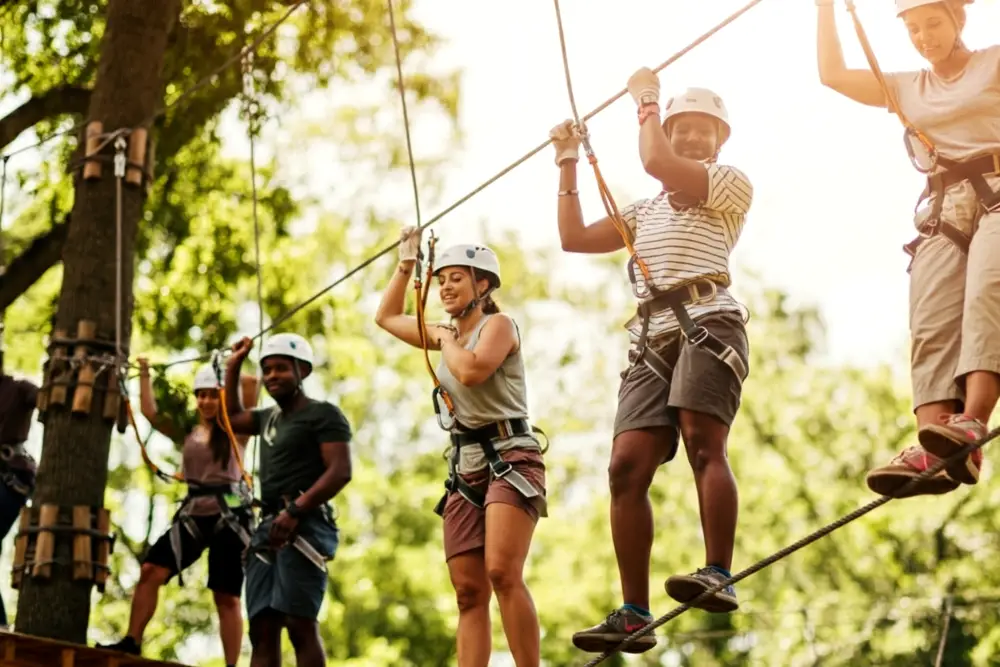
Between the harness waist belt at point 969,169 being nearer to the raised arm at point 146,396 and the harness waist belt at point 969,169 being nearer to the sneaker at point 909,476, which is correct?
the sneaker at point 909,476

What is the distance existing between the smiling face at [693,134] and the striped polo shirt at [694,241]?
96 mm

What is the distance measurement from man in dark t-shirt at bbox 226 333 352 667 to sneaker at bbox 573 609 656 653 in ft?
6.01

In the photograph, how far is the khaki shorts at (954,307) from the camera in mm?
3742

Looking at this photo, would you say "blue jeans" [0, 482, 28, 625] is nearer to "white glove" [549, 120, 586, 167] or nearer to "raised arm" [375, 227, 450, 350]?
"raised arm" [375, 227, 450, 350]

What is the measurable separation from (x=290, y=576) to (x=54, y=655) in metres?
0.96

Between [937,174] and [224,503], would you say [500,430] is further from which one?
[224,503]

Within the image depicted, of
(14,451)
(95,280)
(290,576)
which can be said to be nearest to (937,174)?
(290,576)

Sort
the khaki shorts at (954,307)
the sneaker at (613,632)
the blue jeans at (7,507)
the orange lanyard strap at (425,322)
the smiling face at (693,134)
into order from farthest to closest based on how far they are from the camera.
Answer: the blue jeans at (7,507)
the orange lanyard strap at (425,322)
the smiling face at (693,134)
the sneaker at (613,632)
the khaki shorts at (954,307)

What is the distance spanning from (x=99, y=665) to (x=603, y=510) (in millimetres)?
16030

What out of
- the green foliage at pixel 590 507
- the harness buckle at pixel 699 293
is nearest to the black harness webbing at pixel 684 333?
the harness buckle at pixel 699 293

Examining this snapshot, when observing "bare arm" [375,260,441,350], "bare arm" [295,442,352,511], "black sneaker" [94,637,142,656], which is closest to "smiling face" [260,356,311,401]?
"bare arm" [295,442,352,511]

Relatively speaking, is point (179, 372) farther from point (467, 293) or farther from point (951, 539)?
point (951, 539)

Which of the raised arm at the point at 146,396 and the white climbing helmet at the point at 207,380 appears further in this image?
the raised arm at the point at 146,396

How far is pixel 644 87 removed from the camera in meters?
4.54
